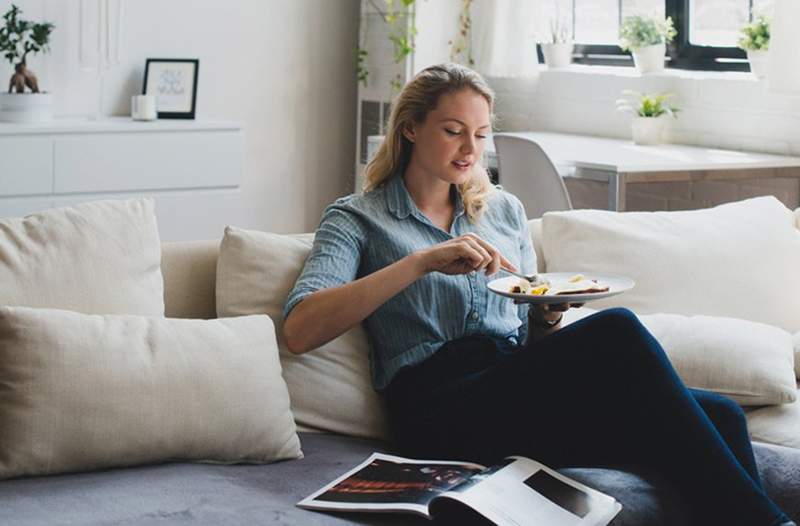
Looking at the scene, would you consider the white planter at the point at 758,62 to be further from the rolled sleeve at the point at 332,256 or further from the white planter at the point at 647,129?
the rolled sleeve at the point at 332,256

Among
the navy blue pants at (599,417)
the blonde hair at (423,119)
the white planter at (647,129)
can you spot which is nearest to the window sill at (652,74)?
the white planter at (647,129)

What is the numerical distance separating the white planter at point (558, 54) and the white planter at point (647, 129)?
0.83 metres

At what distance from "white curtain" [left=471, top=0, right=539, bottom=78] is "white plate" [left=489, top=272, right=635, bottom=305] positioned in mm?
2894

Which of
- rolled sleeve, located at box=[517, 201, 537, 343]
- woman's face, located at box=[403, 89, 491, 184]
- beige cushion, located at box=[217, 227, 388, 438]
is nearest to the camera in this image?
beige cushion, located at box=[217, 227, 388, 438]

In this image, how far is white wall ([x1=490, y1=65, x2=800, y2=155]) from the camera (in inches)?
174

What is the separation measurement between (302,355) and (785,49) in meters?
2.27

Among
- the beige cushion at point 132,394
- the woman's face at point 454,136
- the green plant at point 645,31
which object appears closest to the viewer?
the beige cushion at point 132,394

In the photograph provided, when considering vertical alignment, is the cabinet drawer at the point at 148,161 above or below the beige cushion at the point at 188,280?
above

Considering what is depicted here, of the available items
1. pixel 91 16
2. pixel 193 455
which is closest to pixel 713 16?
pixel 91 16

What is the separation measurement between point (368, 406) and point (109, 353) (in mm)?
560

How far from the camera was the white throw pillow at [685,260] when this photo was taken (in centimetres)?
287

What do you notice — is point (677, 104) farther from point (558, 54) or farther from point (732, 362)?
point (732, 362)

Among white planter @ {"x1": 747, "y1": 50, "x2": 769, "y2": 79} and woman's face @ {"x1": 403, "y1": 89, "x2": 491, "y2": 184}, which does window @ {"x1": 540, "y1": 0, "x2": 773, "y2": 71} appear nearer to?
white planter @ {"x1": 747, "y1": 50, "x2": 769, "y2": 79}

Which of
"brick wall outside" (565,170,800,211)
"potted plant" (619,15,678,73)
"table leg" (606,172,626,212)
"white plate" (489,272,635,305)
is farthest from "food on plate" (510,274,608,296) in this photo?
"potted plant" (619,15,678,73)
